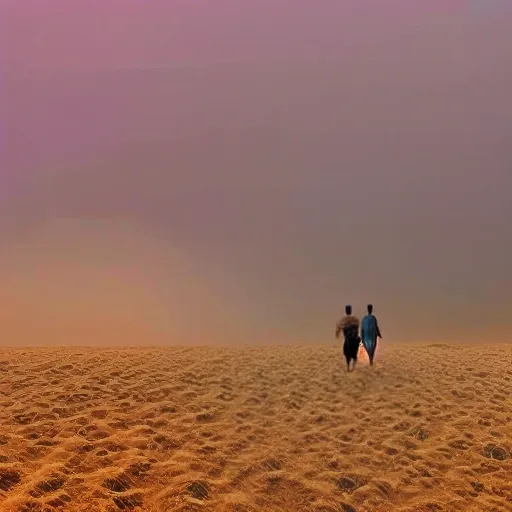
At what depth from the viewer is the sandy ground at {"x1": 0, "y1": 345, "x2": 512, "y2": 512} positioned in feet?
25.3

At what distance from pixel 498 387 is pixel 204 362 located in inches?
400

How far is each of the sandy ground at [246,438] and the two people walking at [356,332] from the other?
2.95ft

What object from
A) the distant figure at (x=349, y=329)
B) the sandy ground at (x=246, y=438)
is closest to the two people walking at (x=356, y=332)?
the distant figure at (x=349, y=329)

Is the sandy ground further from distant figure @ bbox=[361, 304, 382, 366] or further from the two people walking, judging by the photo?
distant figure @ bbox=[361, 304, 382, 366]

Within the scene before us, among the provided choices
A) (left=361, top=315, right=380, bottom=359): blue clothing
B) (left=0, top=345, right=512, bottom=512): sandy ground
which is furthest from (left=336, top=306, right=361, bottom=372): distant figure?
(left=0, top=345, right=512, bottom=512): sandy ground

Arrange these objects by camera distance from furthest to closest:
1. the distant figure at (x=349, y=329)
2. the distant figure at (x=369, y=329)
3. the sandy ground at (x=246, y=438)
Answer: the distant figure at (x=369, y=329), the distant figure at (x=349, y=329), the sandy ground at (x=246, y=438)

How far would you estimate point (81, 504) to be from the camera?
7.06 m

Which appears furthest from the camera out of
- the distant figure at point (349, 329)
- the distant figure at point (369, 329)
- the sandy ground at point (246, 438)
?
the distant figure at point (369, 329)

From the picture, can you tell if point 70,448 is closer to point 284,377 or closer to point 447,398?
point 284,377

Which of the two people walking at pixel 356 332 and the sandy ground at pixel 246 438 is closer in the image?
the sandy ground at pixel 246 438

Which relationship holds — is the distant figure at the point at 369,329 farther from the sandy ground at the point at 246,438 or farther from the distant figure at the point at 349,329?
the sandy ground at the point at 246,438

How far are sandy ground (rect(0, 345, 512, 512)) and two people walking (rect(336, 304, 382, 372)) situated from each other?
Answer: 0.90 meters

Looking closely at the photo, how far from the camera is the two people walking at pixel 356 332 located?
16266mm

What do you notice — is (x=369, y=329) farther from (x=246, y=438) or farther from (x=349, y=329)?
(x=246, y=438)
